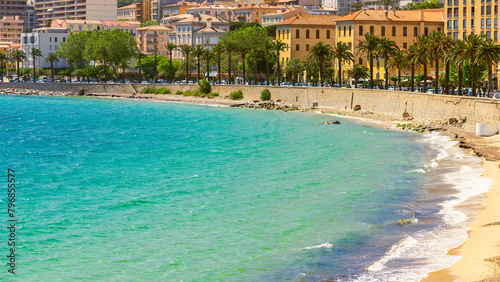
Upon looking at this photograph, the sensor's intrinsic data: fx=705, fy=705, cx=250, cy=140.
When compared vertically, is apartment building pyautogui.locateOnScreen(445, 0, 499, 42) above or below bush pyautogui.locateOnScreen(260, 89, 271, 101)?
A: above

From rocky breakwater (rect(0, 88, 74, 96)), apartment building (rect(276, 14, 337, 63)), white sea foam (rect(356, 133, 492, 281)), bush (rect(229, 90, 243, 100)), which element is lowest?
white sea foam (rect(356, 133, 492, 281))

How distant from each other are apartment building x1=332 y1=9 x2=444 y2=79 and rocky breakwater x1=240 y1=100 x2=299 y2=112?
90.9ft

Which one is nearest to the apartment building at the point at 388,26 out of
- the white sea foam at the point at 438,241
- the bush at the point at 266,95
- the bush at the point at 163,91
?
the bush at the point at 266,95

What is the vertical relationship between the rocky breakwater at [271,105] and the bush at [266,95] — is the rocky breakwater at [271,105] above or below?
below

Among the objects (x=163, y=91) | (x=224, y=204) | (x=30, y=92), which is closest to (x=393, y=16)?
(x=163, y=91)

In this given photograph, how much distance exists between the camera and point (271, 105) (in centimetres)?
11000

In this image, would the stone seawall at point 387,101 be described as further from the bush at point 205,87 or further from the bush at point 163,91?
the bush at point 205,87

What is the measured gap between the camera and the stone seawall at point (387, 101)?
64.6 meters

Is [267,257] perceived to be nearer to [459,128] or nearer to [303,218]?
Result: [303,218]

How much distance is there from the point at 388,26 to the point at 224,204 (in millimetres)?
103256

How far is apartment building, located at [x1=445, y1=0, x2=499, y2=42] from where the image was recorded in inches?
4766

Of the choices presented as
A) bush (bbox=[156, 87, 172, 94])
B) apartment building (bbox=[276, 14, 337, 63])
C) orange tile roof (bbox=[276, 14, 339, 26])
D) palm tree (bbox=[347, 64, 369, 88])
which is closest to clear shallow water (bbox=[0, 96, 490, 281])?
palm tree (bbox=[347, 64, 369, 88])

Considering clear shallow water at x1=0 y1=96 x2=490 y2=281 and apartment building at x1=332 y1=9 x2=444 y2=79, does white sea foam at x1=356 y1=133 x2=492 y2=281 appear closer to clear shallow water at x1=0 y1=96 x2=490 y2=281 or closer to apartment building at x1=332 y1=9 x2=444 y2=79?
clear shallow water at x1=0 y1=96 x2=490 y2=281

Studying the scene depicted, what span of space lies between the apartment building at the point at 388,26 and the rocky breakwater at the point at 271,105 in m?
27.7
